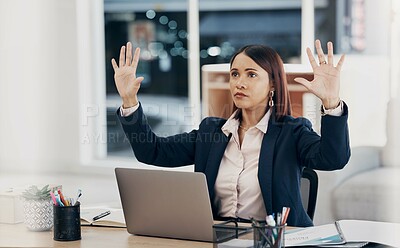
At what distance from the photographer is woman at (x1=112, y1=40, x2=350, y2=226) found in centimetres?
202

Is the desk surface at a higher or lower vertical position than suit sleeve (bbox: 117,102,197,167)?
lower

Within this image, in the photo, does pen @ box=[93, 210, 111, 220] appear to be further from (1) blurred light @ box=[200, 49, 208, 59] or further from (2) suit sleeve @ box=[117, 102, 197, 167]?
(1) blurred light @ box=[200, 49, 208, 59]

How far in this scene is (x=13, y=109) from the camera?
186 inches

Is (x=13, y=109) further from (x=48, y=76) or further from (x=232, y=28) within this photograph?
(x=232, y=28)

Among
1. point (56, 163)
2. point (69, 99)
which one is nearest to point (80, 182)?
point (56, 163)

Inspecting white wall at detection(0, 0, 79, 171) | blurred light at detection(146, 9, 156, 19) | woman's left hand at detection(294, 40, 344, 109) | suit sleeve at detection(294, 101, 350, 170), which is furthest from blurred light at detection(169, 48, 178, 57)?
woman's left hand at detection(294, 40, 344, 109)

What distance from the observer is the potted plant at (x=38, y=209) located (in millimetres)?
1815

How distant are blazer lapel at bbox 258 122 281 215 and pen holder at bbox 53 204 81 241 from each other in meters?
0.56

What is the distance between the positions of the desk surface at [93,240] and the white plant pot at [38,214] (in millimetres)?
16

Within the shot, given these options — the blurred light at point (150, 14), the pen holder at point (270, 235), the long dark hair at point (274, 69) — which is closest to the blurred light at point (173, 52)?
the blurred light at point (150, 14)

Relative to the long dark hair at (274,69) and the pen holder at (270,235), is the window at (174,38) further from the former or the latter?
the pen holder at (270,235)

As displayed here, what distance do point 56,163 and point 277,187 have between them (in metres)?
3.26

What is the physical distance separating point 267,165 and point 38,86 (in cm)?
314

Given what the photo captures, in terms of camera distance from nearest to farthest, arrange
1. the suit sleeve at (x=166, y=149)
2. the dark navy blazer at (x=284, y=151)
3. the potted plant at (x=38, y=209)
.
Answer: the potted plant at (x=38, y=209) < the dark navy blazer at (x=284, y=151) < the suit sleeve at (x=166, y=149)
